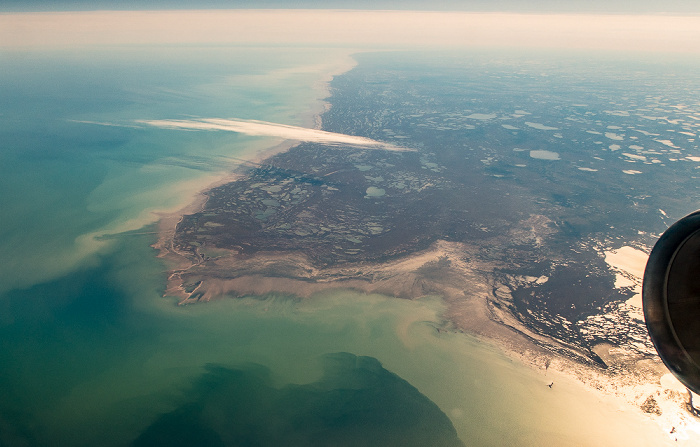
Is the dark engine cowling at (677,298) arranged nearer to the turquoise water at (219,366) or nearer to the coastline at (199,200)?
the turquoise water at (219,366)

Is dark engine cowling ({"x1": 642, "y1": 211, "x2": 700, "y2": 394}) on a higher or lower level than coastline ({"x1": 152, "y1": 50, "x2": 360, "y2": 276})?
higher

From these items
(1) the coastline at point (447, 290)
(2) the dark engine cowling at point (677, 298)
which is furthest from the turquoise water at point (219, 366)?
(2) the dark engine cowling at point (677, 298)

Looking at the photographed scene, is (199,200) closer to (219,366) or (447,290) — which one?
(219,366)

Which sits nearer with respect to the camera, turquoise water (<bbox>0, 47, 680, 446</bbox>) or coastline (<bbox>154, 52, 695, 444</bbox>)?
turquoise water (<bbox>0, 47, 680, 446</bbox>)

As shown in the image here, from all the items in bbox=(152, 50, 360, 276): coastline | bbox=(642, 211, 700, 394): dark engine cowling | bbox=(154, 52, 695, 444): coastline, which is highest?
bbox=(642, 211, 700, 394): dark engine cowling

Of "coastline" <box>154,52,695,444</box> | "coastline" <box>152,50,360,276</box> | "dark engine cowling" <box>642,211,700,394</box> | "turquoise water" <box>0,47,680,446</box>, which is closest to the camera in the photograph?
"dark engine cowling" <box>642,211,700,394</box>

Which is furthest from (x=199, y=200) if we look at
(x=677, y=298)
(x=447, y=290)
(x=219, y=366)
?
(x=677, y=298)

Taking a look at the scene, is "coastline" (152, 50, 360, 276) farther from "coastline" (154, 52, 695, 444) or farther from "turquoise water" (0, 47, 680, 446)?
"turquoise water" (0, 47, 680, 446)

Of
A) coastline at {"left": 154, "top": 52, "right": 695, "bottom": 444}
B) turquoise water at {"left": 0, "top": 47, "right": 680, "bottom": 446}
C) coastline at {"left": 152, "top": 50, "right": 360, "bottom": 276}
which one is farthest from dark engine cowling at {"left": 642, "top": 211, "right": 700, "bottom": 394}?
coastline at {"left": 152, "top": 50, "right": 360, "bottom": 276}

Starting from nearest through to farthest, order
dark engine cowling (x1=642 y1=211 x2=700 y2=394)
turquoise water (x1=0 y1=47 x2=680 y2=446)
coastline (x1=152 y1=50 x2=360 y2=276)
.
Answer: dark engine cowling (x1=642 y1=211 x2=700 y2=394) → turquoise water (x1=0 y1=47 x2=680 y2=446) → coastline (x1=152 y1=50 x2=360 y2=276)

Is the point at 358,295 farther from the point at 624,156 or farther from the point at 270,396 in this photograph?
the point at 624,156

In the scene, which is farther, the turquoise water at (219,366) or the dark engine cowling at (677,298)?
the turquoise water at (219,366)
